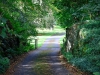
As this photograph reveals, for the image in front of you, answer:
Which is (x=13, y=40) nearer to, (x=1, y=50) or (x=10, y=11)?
(x=1, y=50)

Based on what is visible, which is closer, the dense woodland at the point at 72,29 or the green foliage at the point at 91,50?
the dense woodland at the point at 72,29

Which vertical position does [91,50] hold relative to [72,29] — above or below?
below

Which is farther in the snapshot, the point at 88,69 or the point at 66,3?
the point at 66,3

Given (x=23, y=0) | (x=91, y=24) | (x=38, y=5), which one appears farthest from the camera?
(x=91, y=24)

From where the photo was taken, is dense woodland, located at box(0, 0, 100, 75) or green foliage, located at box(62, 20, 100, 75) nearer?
dense woodland, located at box(0, 0, 100, 75)

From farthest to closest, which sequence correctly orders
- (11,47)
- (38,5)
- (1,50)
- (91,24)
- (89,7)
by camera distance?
1. (11,47)
2. (1,50)
3. (89,7)
4. (91,24)
5. (38,5)

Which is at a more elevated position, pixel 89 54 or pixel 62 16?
pixel 62 16

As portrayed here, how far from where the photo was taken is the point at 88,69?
11617 millimetres

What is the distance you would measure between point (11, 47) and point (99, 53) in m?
10.6

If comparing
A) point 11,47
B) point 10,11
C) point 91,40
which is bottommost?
point 11,47

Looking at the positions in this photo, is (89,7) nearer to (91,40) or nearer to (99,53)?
(91,40)

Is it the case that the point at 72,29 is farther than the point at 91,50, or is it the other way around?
the point at 72,29

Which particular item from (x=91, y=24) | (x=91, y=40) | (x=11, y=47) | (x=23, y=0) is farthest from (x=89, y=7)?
(x=11, y=47)

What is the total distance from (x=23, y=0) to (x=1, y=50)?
292 inches
